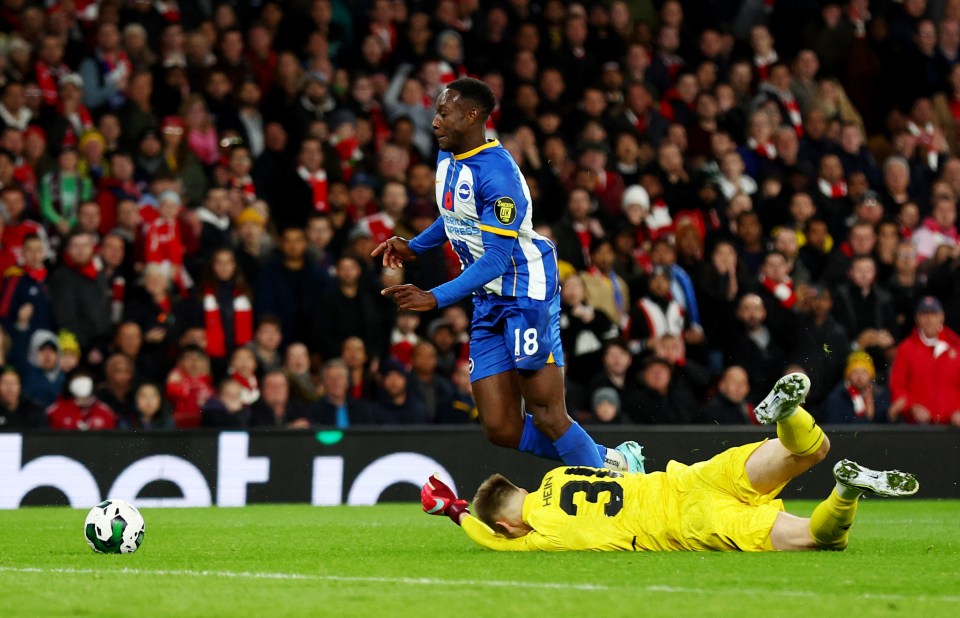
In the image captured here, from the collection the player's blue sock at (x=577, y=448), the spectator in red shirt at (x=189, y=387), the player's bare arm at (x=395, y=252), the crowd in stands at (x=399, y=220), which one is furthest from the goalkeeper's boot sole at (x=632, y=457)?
the spectator in red shirt at (x=189, y=387)

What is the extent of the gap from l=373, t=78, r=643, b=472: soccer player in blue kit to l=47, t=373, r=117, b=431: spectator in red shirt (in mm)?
4980

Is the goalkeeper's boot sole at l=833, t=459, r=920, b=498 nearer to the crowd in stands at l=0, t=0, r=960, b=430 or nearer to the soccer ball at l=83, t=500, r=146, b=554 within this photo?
the soccer ball at l=83, t=500, r=146, b=554

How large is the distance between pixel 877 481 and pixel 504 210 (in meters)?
2.46

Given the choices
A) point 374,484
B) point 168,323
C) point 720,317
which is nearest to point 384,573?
point 374,484

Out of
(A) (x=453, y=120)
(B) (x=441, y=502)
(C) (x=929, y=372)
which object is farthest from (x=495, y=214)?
(C) (x=929, y=372)

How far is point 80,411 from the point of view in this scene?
1245cm

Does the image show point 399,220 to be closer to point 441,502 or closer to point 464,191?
point 464,191

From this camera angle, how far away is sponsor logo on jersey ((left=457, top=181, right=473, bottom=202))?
27.0 ft

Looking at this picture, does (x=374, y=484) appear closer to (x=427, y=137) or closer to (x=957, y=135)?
(x=427, y=137)

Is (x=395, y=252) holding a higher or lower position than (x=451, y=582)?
higher

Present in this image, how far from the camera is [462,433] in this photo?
12.6 m

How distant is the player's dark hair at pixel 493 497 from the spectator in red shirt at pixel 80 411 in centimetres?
577

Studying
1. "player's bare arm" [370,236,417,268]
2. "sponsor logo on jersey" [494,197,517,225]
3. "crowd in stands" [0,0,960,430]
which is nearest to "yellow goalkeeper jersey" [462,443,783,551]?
Answer: "sponsor logo on jersey" [494,197,517,225]

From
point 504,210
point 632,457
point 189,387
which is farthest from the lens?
point 189,387
